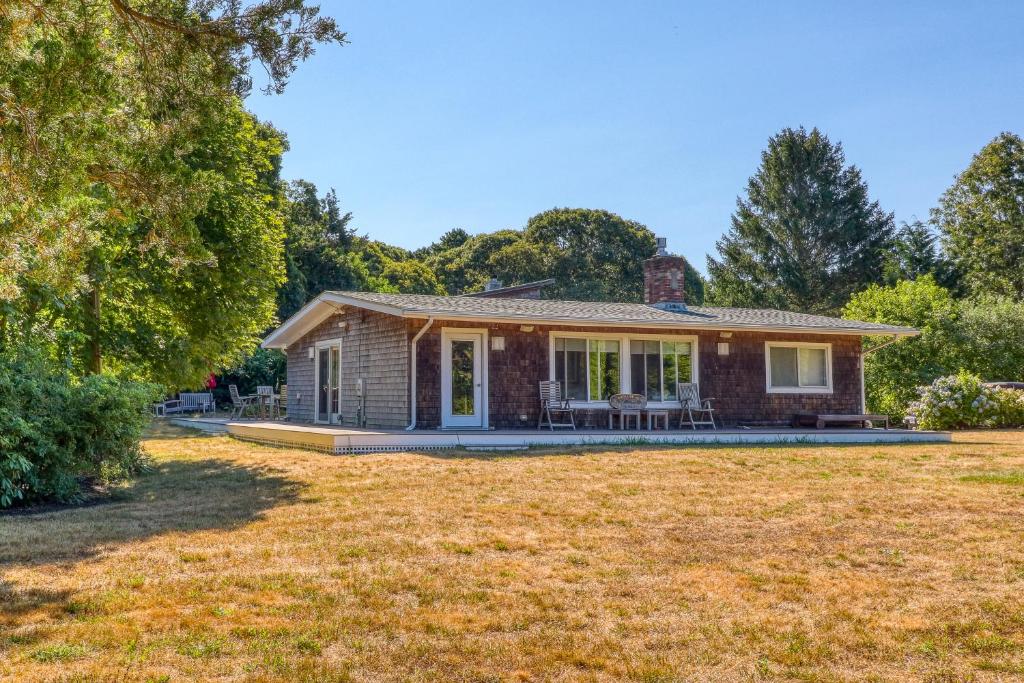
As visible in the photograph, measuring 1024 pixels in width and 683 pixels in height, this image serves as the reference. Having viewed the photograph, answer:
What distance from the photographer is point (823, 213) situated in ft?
123

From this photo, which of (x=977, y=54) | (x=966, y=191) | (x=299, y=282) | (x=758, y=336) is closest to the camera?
(x=977, y=54)

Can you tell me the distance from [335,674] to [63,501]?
229 inches

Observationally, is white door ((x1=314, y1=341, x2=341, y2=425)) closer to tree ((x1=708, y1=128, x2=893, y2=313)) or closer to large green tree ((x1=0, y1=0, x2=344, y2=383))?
large green tree ((x1=0, y1=0, x2=344, y2=383))

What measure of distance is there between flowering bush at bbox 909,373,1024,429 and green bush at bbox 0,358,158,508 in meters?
15.8

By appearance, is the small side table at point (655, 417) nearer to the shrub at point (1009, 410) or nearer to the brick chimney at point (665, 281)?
the brick chimney at point (665, 281)

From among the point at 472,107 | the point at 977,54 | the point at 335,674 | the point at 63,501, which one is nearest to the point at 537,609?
the point at 335,674

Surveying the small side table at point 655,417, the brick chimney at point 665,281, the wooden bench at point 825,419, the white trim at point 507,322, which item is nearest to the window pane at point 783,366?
the white trim at point 507,322

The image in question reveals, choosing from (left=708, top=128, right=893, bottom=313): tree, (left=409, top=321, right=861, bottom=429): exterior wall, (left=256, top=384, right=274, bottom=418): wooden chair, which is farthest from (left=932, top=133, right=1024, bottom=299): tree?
(left=256, top=384, right=274, bottom=418): wooden chair

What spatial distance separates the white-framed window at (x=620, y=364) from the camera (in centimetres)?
1477

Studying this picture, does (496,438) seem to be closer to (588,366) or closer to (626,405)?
(588,366)

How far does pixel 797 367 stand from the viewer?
1675cm

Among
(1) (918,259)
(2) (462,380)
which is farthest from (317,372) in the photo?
(1) (918,259)

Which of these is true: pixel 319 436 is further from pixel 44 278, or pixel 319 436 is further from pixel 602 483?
pixel 44 278

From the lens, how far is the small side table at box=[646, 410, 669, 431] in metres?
14.9
